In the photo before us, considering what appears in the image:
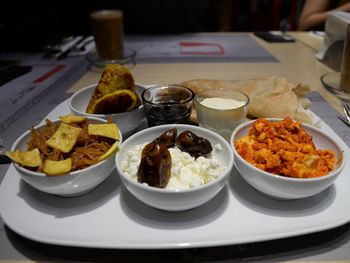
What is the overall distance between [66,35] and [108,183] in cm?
201

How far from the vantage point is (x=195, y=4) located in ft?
9.88

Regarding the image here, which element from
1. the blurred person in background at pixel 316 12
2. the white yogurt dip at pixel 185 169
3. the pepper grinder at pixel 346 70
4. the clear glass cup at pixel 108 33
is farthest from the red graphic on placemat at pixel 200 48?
the white yogurt dip at pixel 185 169

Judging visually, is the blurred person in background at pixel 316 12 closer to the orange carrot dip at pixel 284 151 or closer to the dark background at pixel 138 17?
the dark background at pixel 138 17

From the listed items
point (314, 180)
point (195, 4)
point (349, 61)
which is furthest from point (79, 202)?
point (195, 4)

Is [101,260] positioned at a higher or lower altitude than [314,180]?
lower

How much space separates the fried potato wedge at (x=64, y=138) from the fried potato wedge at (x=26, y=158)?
0.05 m

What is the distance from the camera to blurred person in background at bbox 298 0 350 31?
2645 millimetres

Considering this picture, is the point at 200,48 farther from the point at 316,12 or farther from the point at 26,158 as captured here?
the point at 26,158

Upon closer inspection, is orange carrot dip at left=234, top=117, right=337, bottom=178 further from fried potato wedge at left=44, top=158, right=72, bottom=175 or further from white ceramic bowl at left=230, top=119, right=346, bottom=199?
fried potato wedge at left=44, top=158, right=72, bottom=175

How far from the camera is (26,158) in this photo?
801 millimetres

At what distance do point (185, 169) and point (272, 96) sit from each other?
606 mm

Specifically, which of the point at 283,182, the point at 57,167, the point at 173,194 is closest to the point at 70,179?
the point at 57,167

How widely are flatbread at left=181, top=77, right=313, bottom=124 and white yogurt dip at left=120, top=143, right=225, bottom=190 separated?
0.45m

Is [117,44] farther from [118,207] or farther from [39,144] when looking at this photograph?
[118,207]
